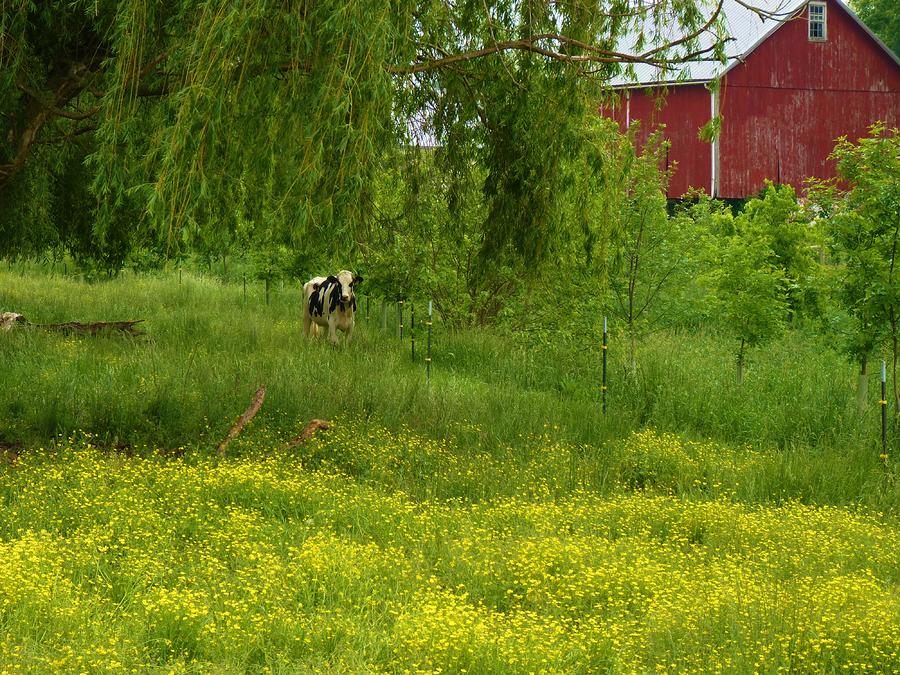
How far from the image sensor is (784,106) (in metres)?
33.8

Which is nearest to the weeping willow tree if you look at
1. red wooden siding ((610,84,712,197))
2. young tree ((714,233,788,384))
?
young tree ((714,233,788,384))

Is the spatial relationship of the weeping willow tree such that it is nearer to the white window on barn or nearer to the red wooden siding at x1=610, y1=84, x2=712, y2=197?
the red wooden siding at x1=610, y1=84, x2=712, y2=197

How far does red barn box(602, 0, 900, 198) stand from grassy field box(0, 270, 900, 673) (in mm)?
17203

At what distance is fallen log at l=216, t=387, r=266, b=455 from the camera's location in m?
11.2

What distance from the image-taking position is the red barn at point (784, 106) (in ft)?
108

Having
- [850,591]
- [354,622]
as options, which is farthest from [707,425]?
[354,622]

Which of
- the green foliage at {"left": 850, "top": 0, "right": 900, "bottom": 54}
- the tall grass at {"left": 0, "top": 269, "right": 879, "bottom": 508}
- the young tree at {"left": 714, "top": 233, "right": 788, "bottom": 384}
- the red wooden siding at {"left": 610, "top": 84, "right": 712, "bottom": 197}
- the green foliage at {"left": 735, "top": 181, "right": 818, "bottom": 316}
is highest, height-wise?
the green foliage at {"left": 850, "top": 0, "right": 900, "bottom": 54}

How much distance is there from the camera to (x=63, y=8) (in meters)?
11.0

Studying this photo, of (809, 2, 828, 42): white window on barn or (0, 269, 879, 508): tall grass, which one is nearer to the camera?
(0, 269, 879, 508): tall grass

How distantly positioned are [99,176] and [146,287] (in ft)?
63.8

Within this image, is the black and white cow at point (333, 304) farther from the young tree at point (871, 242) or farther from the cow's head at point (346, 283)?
the young tree at point (871, 242)

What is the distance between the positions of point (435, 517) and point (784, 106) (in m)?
28.4

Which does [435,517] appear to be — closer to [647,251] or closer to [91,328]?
[647,251]

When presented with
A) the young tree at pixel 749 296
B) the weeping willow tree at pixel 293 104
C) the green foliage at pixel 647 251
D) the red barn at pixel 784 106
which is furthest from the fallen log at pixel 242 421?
the red barn at pixel 784 106
